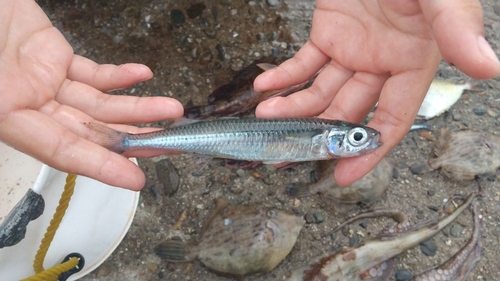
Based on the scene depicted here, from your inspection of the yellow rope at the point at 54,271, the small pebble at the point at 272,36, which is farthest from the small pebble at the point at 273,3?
the yellow rope at the point at 54,271

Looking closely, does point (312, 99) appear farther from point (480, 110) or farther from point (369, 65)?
point (480, 110)

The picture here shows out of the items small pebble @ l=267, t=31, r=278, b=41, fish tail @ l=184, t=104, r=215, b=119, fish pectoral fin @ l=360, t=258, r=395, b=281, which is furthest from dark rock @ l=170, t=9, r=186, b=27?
fish pectoral fin @ l=360, t=258, r=395, b=281

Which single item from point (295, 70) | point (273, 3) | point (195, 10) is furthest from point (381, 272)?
point (195, 10)

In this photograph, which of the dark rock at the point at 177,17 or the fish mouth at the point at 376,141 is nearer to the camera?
the fish mouth at the point at 376,141

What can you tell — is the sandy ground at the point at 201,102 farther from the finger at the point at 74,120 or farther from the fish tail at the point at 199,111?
the finger at the point at 74,120

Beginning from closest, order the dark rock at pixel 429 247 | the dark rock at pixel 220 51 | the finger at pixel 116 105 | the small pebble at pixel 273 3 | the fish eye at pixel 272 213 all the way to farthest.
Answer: the finger at pixel 116 105 < the fish eye at pixel 272 213 < the dark rock at pixel 429 247 < the dark rock at pixel 220 51 < the small pebble at pixel 273 3
